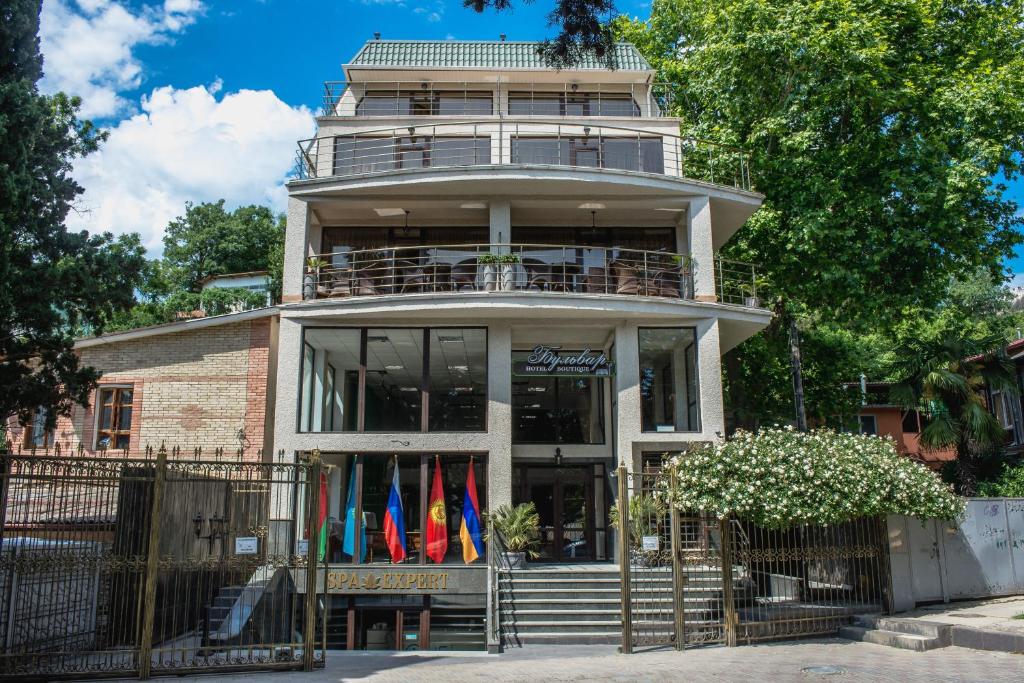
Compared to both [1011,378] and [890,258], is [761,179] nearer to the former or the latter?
[890,258]

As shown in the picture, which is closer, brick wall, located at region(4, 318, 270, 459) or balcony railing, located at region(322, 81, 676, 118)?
brick wall, located at region(4, 318, 270, 459)

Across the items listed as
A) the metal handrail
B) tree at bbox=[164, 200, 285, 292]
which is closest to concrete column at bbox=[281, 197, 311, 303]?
the metal handrail

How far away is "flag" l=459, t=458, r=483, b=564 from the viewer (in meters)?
18.0

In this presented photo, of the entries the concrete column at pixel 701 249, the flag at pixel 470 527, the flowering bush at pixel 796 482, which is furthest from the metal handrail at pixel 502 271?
the flowering bush at pixel 796 482

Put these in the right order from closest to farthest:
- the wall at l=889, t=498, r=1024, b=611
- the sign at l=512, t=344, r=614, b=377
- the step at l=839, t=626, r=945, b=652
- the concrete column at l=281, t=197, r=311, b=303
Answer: the step at l=839, t=626, r=945, b=652 < the wall at l=889, t=498, r=1024, b=611 < the sign at l=512, t=344, r=614, b=377 < the concrete column at l=281, t=197, r=311, b=303

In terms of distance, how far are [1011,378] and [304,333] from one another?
833 inches

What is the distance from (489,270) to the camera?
776 inches

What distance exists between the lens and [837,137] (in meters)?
25.5

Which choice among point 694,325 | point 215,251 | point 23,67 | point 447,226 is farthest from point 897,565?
point 215,251

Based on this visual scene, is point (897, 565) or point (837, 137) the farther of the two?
point (837, 137)

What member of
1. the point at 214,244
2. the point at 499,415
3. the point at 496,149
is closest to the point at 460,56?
the point at 496,149

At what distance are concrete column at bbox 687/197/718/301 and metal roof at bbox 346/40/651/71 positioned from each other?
661cm

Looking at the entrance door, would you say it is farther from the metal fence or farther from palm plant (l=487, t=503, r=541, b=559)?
the metal fence

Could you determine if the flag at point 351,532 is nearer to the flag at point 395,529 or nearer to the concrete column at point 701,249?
the flag at point 395,529
